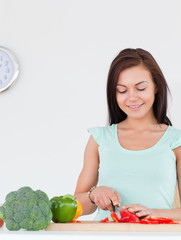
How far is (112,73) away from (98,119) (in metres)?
1.75

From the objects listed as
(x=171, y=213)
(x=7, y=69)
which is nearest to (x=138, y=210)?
(x=171, y=213)

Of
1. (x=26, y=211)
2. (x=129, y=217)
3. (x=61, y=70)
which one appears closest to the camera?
(x=26, y=211)

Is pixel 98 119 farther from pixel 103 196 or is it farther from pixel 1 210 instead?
pixel 1 210

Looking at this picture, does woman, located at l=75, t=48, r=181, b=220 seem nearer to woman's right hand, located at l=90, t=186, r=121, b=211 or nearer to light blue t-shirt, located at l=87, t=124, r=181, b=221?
light blue t-shirt, located at l=87, t=124, r=181, b=221

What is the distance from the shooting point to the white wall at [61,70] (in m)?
3.42

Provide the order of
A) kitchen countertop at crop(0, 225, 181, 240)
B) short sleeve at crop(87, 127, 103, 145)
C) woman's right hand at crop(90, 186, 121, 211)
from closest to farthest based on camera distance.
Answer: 1. kitchen countertop at crop(0, 225, 181, 240)
2. woman's right hand at crop(90, 186, 121, 211)
3. short sleeve at crop(87, 127, 103, 145)

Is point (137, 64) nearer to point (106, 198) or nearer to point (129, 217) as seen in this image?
point (106, 198)

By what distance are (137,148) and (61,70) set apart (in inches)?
74.6

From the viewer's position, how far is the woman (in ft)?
5.45

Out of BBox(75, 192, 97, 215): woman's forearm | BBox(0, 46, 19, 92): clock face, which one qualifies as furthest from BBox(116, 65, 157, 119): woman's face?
BBox(0, 46, 19, 92): clock face

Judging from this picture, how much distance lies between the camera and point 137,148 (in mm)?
1758

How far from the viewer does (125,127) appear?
187 centimetres

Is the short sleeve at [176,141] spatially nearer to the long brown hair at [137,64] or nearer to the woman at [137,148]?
the woman at [137,148]

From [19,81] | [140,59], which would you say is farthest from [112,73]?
[19,81]
